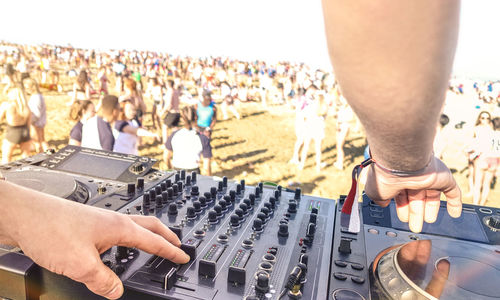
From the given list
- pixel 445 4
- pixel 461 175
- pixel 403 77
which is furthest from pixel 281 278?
pixel 461 175

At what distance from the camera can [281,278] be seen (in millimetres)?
1287

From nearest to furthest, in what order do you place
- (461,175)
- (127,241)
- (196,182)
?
(127,241) < (196,182) < (461,175)

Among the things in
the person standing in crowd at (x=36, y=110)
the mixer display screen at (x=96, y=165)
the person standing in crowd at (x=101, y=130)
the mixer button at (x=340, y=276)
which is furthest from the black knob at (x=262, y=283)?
the person standing in crowd at (x=36, y=110)

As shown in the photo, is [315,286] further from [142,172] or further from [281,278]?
[142,172]

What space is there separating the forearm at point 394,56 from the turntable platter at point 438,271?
2.01 ft

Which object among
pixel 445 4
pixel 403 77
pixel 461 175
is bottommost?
pixel 461 175

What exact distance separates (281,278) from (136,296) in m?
0.53

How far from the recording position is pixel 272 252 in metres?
1.46

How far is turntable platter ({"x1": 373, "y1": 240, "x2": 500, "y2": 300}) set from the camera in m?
1.11

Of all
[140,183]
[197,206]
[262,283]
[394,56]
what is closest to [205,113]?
[140,183]

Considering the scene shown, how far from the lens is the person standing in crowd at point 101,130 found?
5.17 metres

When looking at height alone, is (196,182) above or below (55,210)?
below

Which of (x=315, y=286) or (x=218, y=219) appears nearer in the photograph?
(x=315, y=286)

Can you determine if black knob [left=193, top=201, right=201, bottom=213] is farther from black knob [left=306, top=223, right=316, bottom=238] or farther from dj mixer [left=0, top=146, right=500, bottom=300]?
black knob [left=306, top=223, right=316, bottom=238]
